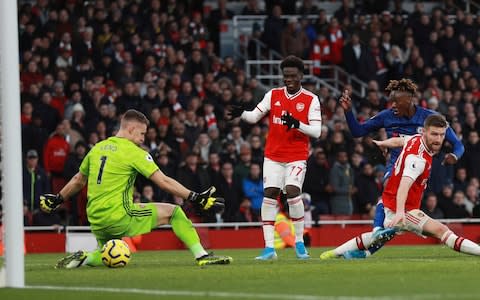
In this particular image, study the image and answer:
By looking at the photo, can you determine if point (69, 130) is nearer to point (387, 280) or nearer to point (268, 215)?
point (268, 215)

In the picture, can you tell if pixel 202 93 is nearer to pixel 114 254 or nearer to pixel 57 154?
pixel 57 154

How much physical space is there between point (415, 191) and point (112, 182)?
11.5 ft

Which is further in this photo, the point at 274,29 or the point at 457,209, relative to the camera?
the point at 274,29

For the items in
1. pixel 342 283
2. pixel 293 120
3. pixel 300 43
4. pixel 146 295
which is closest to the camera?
pixel 146 295

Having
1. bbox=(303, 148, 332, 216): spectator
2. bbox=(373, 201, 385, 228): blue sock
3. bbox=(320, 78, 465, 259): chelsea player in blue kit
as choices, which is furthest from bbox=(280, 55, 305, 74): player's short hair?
bbox=(303, 148, 332, 216): spectator

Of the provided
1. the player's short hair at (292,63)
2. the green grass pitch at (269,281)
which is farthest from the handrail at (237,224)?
the green grass pitch at (269,281)

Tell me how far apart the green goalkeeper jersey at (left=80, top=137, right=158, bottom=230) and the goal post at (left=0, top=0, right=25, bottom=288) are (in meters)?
2.32

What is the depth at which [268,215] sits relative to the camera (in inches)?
647

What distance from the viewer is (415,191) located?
48.0 ft

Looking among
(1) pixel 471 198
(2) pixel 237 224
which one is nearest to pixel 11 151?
(2) pixel 237 224

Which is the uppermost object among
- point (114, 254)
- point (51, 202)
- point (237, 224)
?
point (51, 202)

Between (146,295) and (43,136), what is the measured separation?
1446 centimetres

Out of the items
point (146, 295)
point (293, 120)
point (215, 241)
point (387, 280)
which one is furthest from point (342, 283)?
point (215, 241)

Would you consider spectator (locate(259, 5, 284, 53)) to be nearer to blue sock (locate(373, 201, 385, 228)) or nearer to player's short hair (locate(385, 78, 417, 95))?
player's short hair (locate(385, 78, 417, 95))
